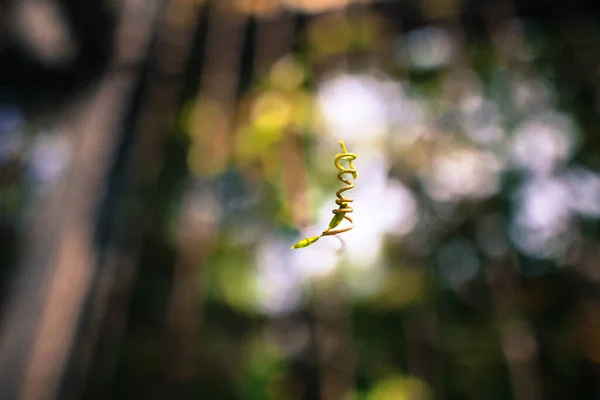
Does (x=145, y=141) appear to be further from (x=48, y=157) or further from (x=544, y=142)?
(x=544, y=142)

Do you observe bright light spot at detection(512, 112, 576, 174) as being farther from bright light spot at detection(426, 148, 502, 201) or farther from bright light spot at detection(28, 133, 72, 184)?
bright light spot at detection(28, 133, 72, 184)

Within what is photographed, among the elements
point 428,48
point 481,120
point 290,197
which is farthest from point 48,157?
point 481,120

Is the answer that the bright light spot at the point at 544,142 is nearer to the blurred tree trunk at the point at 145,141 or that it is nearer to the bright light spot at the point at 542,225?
the bright light spot at the point at 542,225

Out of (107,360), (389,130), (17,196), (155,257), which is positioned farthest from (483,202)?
(17,196)

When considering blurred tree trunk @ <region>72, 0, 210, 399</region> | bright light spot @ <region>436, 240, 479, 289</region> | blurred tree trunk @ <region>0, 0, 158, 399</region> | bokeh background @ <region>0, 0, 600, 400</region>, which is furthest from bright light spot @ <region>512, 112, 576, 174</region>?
blurred tree trunk @ <region>0, 0, 158, 399</region>

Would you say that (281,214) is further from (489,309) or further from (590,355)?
(590,355)

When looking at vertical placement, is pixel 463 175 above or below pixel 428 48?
below
